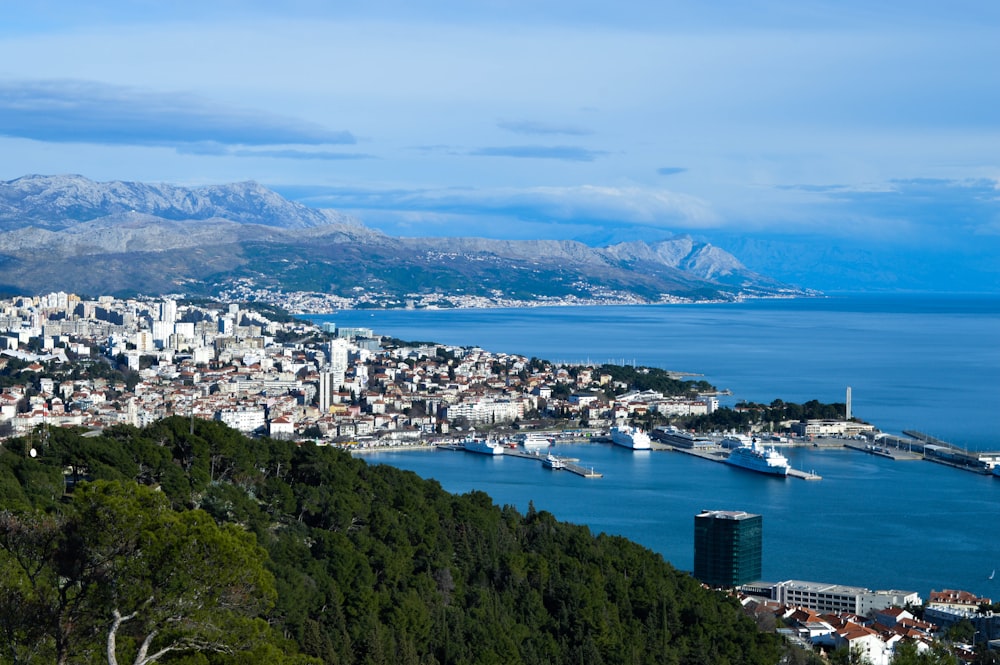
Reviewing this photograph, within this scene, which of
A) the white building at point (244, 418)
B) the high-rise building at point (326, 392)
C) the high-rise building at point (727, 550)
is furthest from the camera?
the high-rise building at point (326, 392)

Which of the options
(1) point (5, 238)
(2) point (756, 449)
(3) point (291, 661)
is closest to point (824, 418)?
(2) point (756, 449)

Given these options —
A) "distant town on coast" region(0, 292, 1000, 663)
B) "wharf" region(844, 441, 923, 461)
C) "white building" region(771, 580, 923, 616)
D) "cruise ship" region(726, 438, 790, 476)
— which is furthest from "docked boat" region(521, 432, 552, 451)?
"white building" region(771, 580, 923, 616)

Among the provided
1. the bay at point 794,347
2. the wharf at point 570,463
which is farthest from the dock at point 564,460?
the bay at point 794,347

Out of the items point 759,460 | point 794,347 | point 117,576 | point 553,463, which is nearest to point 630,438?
point 553,463

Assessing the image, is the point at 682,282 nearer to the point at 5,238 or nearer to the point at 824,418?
the point at 5,238

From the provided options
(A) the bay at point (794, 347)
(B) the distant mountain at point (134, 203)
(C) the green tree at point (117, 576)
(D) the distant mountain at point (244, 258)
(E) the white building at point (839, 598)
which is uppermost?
(B) the distant mountain at point (134, 203)

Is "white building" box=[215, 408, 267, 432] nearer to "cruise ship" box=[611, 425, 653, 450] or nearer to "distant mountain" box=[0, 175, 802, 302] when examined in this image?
"cruise ship" box=[611, 425, 653, 450]

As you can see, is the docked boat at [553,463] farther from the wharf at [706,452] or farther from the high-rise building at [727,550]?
the high-rise building at [727,550]
